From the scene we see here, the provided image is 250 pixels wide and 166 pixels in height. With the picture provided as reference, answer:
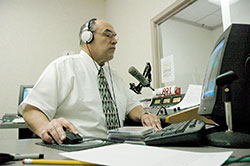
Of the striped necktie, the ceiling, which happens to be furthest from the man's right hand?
the ceiling

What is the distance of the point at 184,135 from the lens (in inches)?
20.1

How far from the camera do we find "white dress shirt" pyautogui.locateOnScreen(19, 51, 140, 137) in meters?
1.03

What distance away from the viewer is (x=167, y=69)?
6.91 feet

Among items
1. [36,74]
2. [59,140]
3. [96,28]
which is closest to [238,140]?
[59,140]

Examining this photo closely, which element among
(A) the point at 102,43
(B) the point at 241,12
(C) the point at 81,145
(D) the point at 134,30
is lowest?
(C) the point at 81,145

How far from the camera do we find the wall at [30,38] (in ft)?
8.87

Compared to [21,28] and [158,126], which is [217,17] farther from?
[21,28]

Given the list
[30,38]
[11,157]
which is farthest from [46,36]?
[11,157]

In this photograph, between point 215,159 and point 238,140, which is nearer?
point 215,159

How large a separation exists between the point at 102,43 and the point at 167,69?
899mm

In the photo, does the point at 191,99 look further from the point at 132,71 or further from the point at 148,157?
the point at 148,157

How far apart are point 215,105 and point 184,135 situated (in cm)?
13

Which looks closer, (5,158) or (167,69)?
(5,158)

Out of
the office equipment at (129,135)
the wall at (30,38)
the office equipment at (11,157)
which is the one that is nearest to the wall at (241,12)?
the office equipment at (129,135)
